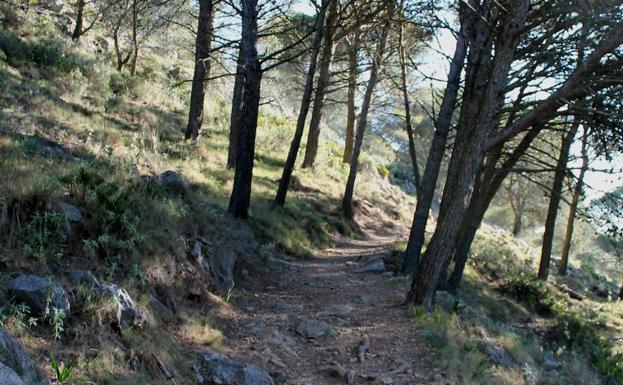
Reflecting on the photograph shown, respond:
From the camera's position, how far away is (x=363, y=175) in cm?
2189

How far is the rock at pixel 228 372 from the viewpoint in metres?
4.66

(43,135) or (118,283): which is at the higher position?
(43,135)

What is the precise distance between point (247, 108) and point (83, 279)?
5.67 meters

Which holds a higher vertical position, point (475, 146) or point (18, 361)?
point (475, 146)

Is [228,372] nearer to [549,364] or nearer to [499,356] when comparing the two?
[499,356]

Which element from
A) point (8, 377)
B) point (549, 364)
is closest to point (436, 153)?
point (549, 364)

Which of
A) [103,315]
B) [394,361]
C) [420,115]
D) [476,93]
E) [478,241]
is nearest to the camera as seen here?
[103,315]

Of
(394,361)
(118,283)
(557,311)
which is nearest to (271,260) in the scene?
(394,361)

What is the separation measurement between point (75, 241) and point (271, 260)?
4.87m

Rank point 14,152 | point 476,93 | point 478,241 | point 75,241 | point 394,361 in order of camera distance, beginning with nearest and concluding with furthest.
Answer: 1. point 75,241
2. point 14,152
3. point 394,361
4. point 476,93
5. point 478,241

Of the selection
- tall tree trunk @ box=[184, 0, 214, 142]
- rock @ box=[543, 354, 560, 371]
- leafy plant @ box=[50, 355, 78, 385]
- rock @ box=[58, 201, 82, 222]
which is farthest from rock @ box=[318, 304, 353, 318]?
tall tree trunk @ box=[184, 0, 214, 142]

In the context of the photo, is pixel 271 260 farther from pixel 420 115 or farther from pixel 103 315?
pixel 420 115

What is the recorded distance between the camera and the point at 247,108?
31.4 feet

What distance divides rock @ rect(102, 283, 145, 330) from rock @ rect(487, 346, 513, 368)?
4.28 meters
